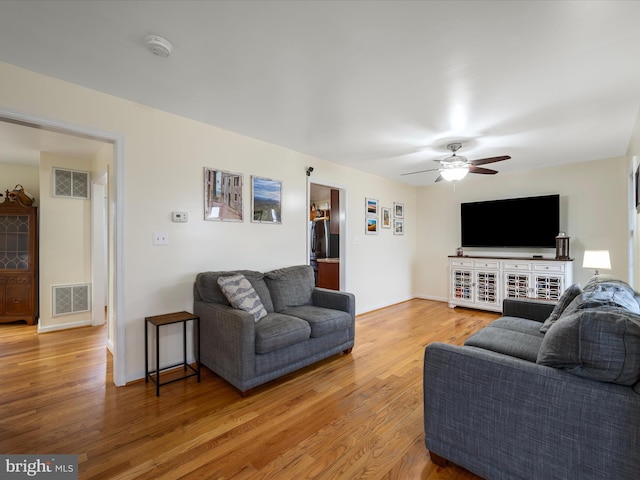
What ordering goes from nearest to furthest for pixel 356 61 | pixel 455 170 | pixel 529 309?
1. pixel 356 61
2. pixel 529 309
3. pixel 455 170

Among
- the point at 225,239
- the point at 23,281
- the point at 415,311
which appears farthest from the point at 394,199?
the point at 23,281

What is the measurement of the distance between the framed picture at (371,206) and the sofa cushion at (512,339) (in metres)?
2.84

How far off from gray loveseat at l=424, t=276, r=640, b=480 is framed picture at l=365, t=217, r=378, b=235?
3474 millimetres

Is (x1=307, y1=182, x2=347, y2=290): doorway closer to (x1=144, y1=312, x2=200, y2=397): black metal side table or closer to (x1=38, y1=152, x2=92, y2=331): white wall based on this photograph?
(x1=144, y1=312, x2=200, y2=397): black metal side table

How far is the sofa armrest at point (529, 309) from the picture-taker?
274 centimetres

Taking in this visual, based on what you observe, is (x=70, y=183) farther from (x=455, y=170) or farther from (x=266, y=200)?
(x=455, y=170)

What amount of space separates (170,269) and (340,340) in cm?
182

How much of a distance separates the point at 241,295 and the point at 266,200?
1.32 metres

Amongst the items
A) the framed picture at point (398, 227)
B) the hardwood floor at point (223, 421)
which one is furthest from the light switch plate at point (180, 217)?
the framed picture at point (398, 227)

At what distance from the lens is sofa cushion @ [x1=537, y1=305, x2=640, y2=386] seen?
117 cm

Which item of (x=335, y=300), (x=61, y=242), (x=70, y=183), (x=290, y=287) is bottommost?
(x=335, y=300)

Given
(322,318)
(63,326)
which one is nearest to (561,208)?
(322,318)

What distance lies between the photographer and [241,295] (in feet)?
8.82

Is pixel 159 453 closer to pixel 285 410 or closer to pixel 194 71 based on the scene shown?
pixel 285 410
